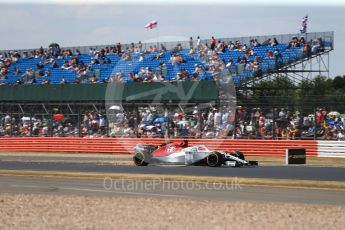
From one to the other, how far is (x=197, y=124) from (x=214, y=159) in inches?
250

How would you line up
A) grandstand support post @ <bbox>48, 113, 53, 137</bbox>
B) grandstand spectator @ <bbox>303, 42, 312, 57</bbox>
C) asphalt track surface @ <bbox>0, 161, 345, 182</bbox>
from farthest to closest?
grandstand spectator @ <bbox>303, 42, 312, 57</bbox>
grandstand support post @ <bbox>48, 113, 53, 137</bbox>
asphalt track surface @ <bbox>0, 161, 345, 182</bbox>

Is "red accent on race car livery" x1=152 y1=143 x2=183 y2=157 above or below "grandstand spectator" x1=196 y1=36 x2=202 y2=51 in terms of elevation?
below

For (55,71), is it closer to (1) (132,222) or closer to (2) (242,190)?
(2) (242,190)

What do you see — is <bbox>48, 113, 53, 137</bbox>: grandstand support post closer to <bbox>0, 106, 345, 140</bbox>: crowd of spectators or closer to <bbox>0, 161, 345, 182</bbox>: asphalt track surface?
<bbox>0, 106, 345, 140</bbox>: crowd of spectators

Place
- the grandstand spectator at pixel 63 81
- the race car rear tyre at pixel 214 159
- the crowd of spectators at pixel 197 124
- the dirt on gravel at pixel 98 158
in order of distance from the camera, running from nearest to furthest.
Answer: the race car rear tyre at pixel 214 159 → the dirt on gravel at pixel 98 158 → the crowd of spectators at pixel 197 124 → the grandstand spectator at pixel 63 81

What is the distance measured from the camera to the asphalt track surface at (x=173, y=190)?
12935mm

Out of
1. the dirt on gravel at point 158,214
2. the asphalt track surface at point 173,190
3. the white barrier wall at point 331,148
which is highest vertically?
the dirt on gravel at point 158,214

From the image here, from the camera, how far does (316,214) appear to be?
1049 cm

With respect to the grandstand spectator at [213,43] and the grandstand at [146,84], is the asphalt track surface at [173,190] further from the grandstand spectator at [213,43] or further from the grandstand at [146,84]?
the grandstand spectator at [213,43]

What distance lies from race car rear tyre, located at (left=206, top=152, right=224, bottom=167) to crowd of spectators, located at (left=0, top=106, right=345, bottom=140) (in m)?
5.20

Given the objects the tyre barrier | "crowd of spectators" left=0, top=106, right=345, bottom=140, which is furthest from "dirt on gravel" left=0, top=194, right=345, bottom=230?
the tyre barrier

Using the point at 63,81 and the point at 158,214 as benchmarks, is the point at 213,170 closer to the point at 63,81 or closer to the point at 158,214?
the point at 158,214

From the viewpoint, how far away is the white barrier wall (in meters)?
24.8

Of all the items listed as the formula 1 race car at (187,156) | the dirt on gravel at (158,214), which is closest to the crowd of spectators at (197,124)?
the formula 1 race car at (187,156)
